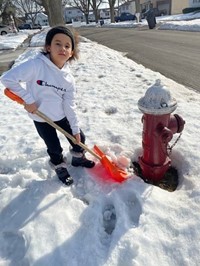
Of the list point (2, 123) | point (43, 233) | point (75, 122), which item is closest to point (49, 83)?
point (75, 122)

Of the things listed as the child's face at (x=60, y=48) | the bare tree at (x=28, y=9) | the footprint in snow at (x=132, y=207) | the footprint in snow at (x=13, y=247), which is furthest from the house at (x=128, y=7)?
the footprint in snow at (x=13, y=247)

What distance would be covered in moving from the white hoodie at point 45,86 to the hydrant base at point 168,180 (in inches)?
29.8

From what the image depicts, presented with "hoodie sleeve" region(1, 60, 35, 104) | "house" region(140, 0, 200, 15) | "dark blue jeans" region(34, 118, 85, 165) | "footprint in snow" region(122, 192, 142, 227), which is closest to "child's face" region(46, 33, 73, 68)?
"hoodie sleeve" region(1, 60, 35, 104)

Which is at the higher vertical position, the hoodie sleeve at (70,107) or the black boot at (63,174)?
the hoodie sleeve at (70,107)

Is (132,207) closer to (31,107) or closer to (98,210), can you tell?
(98,210)

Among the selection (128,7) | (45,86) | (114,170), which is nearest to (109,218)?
(114,170)

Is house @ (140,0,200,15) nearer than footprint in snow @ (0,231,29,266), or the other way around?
footprint in snow @ (0,231,29,266)

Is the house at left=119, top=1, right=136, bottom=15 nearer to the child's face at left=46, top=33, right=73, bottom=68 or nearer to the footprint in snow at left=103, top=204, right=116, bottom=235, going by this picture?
the child's face at left=46, top=33, right=73, bottom=68

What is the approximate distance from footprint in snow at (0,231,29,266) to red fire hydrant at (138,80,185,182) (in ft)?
3.97

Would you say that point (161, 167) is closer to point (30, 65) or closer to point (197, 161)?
point (197, 161)

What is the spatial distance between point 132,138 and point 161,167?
31.2 inches

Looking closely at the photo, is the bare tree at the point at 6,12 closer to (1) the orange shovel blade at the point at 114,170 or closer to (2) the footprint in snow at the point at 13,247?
(1) the orange shovel blade at the point at 114,170

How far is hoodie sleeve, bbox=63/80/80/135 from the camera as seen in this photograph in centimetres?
254

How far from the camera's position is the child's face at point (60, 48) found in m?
2.32
